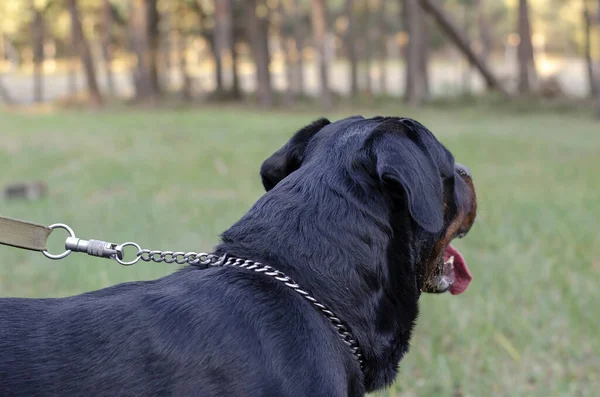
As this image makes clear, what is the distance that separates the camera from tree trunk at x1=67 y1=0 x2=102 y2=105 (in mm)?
27266

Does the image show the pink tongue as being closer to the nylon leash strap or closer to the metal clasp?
the metal clasp

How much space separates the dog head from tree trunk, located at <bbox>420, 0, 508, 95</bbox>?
24.8 metres

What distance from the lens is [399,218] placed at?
2.72m

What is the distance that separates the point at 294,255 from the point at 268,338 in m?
0.35

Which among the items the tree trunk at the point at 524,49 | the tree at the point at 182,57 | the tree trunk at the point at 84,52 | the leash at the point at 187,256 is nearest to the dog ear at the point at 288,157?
the leash at the point at 187,256

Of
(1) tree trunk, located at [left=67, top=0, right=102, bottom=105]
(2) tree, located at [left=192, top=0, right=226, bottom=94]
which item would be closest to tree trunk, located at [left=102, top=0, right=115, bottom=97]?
(1) tree trunk, located at [left=67, top=0, right=102, bottom=105]

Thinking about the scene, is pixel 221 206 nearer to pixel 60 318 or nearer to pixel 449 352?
pixel 449 352

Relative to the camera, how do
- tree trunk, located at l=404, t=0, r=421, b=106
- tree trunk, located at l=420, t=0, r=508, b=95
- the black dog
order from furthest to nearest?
tree trunk, located at l=420, t=0, r=508, b=95, tree trunk, located at l=404, t=0, r=421, b=106, the black dog

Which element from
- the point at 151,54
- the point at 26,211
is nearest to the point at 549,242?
the point at 26,211

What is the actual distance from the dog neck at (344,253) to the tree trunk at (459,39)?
2520 centimetres

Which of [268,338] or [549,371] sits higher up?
[268,338]

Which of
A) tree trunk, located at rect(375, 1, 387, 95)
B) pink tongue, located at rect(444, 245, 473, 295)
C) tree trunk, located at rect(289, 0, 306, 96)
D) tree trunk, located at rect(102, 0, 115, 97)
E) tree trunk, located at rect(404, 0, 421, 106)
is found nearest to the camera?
pink tongue, located at rect(444, 245, 473, 295)

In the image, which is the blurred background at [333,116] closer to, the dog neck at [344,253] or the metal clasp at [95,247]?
the dog neck at [344,253]

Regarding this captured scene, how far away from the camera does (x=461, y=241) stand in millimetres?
7621
